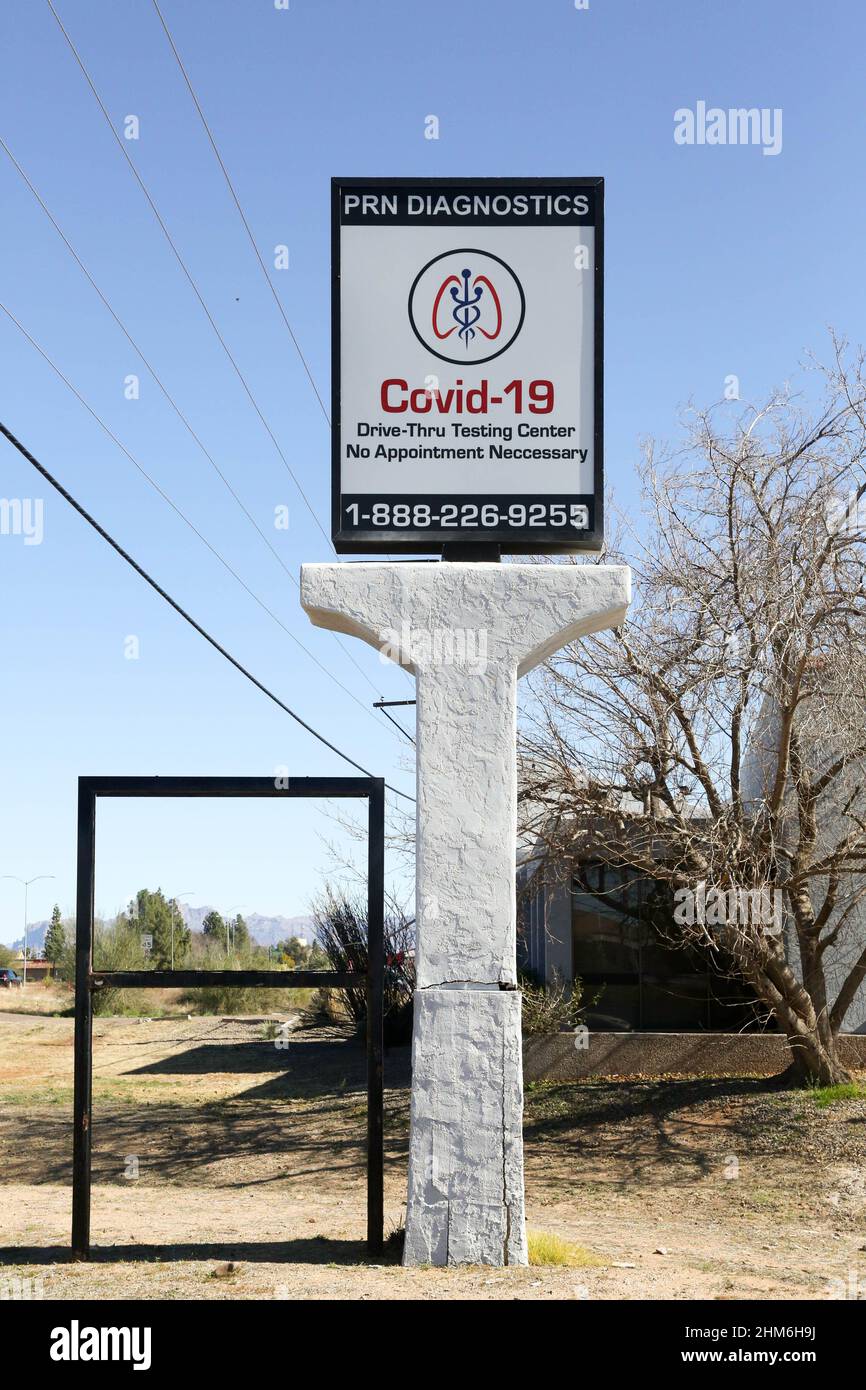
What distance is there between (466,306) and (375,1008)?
14.5 ft

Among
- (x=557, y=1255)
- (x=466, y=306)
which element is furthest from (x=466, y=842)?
(x=466, y=306)

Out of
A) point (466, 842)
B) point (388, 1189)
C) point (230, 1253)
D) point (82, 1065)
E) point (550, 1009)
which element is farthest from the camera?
point (550, 1009)

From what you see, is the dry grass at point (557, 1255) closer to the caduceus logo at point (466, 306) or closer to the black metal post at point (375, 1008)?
Result: the black metal post at point (375, 1008)

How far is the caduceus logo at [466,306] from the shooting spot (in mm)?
8383

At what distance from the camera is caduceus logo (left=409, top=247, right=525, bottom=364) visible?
27.5 ft

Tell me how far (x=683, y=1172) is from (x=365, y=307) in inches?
382

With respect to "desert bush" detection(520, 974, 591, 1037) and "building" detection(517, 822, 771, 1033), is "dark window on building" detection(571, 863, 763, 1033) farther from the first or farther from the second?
"desert bush" detection(520, 974, 591, 1037)

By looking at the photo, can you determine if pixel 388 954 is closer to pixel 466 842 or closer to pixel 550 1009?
pixel 550 1009

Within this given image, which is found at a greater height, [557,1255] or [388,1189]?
[557,1255]

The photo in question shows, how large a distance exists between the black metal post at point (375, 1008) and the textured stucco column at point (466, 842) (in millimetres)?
595

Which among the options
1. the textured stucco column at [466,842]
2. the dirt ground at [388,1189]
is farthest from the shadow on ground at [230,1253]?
the textured stucco column at [466,842]

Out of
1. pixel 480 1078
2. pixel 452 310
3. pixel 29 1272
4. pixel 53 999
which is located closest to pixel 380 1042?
pixel 480 1078

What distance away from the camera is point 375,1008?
832 cm

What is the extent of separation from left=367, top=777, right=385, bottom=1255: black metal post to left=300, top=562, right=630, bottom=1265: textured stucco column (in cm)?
59
